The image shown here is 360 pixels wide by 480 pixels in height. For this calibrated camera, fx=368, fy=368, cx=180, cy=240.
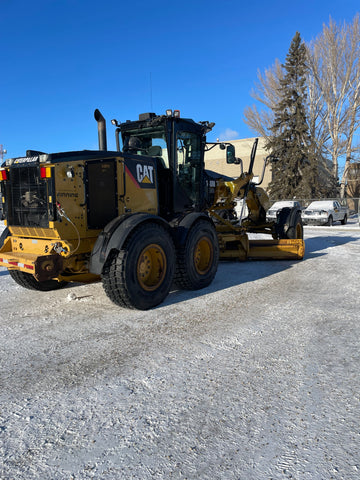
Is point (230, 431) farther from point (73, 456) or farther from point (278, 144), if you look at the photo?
point (278, 144)

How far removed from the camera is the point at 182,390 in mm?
2873

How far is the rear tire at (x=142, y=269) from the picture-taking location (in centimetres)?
470

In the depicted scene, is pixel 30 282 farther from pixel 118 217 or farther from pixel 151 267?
pixel 151 267

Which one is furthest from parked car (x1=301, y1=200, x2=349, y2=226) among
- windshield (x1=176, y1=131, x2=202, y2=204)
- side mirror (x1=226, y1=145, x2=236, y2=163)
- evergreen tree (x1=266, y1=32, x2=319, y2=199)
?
windshield (x1=176, y1=131, x2=202, y2=204)

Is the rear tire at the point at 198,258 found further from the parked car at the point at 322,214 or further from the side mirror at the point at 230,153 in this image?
the parked car at the point at 322,214

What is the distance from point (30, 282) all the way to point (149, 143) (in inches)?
121

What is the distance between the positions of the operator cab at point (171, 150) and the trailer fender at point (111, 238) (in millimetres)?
1451

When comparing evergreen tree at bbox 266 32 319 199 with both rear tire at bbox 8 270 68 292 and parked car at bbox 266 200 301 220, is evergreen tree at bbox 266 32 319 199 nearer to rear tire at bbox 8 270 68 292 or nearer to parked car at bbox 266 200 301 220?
parked car at bbox 266 200 301 220

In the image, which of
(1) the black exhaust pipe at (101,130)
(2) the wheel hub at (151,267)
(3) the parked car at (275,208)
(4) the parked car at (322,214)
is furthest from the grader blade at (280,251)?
(4) the parked car at (322,214)

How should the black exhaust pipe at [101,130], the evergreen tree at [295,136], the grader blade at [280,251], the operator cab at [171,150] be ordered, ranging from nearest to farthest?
the black exhaust pipe at [101,130] < the operator cab at [171,150] < the grader blade at [280,251] < the evergreen tree at [295,136]

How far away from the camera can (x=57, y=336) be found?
13.4 feet

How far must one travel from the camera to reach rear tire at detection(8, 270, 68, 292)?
5.80 metres

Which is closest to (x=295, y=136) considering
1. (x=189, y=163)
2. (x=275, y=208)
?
(x=275, y=208)

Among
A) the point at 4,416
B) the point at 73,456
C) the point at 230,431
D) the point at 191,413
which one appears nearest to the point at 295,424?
the point at 230,431
